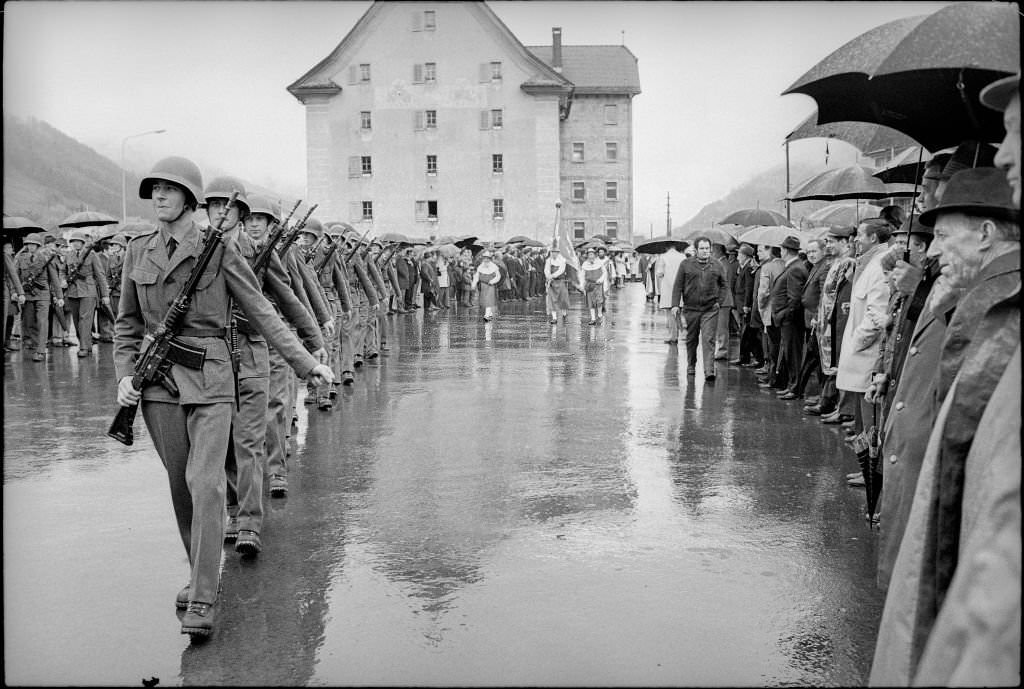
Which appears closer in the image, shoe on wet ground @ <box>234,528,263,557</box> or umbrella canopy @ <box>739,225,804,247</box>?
shoe on wet ground @ <box>234,528,263,557</box>

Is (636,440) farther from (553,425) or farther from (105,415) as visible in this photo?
(105,415)

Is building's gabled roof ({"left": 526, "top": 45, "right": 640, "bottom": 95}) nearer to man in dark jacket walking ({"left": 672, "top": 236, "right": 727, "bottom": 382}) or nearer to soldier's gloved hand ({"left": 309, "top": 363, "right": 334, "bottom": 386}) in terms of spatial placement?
man in dark jacket walking ({"left": 672, "top": 236, "right": 727, "bottom": 382})

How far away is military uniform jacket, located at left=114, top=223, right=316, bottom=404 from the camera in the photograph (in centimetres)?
505

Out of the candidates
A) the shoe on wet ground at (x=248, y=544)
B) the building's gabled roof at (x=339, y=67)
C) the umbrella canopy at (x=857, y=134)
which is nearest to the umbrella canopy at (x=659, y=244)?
the umbrella canopy at (x=857, y=134)

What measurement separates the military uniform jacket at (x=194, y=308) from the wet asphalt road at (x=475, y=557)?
3.88ft

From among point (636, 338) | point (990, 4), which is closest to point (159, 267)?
point (990, 4)

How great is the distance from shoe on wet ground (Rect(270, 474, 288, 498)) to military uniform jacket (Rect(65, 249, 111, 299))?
14.0m

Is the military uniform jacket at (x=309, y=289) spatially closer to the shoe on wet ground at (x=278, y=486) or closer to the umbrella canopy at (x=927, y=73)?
the shoe on wet ground at (x=278, y=486)

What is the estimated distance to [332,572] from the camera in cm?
586

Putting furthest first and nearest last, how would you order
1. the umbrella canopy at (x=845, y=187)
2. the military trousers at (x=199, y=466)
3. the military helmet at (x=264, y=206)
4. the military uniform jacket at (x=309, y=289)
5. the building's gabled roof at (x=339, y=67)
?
the building's gabled roof at (x=339, y=67) → the umbrella canopy at (x=845, y=187) → the military uniform jacket at (x=309, y=289) → the military helmet at (x=264, y=206) → the military trousers at (x=199, y=466)

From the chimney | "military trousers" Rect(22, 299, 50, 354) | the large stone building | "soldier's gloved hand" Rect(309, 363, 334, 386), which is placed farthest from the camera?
the chimney

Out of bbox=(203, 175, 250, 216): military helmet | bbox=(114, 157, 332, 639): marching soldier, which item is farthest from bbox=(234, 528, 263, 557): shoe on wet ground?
bbox=(203, 175, 250, 216): military helmet

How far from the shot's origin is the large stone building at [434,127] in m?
65.1

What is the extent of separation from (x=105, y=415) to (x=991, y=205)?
1026cm
